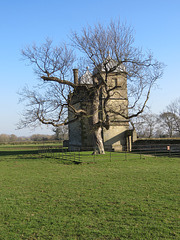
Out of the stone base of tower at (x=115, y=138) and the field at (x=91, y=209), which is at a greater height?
the stone base of tower at (x=115, y=138)

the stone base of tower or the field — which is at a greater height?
the stone base of tower

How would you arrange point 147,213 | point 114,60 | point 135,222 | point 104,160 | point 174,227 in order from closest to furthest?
point 174,227 < point 135,222 < point 147,213 < point 104,160 < point 114,60

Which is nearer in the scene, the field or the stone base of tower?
the field

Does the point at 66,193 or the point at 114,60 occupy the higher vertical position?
the point at 114,60

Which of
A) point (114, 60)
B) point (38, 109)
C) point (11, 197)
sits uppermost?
point (114, 60)

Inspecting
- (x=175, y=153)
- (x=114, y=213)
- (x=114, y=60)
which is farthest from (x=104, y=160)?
(x=114, y=213)

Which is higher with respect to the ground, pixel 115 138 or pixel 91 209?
pixel 115 138

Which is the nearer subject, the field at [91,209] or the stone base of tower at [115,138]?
the field at [91,209]

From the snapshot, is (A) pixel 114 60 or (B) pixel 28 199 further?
(A) pixel 114 60

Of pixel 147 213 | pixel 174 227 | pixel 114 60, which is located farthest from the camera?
A: pixel 114 60

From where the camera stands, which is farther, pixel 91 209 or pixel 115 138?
pixel 115 138

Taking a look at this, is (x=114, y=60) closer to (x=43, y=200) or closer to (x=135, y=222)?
(x=43, y=200)

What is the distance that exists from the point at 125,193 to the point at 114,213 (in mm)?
2647

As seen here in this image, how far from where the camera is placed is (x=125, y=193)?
32.8 ft
